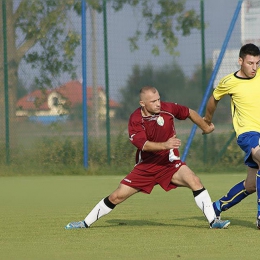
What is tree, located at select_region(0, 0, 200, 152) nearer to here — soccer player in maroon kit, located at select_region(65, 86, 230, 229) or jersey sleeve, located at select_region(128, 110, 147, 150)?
soccer player in maroon kit, located at select_region(65, 86, 230, 229)

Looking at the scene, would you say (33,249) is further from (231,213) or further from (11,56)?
(11,56)

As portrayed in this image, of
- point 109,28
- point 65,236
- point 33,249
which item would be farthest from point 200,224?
point 109,28

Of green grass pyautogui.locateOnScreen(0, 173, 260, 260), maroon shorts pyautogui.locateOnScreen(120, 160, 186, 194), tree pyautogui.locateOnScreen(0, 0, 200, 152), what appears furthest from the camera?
tree pyautogui.locateOnScreen(0, 0, 200, 152)

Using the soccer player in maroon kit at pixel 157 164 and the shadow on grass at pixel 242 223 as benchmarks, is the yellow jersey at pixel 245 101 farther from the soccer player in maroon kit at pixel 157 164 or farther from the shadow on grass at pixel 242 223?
the shadow on grass at pixel 242 223

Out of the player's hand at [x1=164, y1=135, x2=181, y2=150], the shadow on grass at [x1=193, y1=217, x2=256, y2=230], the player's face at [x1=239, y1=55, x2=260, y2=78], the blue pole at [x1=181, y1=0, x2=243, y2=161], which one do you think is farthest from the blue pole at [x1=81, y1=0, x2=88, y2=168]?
the player's hand at [x1=164, y1=135, x2=181, y2=150]

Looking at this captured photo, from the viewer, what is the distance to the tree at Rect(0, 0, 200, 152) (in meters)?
15.2

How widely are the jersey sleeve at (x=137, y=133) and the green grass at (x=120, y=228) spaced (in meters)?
0.82

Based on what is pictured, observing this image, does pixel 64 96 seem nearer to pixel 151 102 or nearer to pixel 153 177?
pixel 153 177

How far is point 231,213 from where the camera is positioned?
29.0 feet

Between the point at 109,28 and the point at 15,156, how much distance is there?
118 inches

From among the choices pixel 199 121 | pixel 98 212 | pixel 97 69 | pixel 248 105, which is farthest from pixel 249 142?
pixel 97 69

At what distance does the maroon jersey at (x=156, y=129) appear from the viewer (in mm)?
7438

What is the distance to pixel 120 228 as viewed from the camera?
25.5 feet

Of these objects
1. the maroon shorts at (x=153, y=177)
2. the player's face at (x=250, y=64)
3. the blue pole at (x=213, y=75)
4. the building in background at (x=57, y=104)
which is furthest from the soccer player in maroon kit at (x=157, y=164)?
the building in background at (x=57, y=104)
